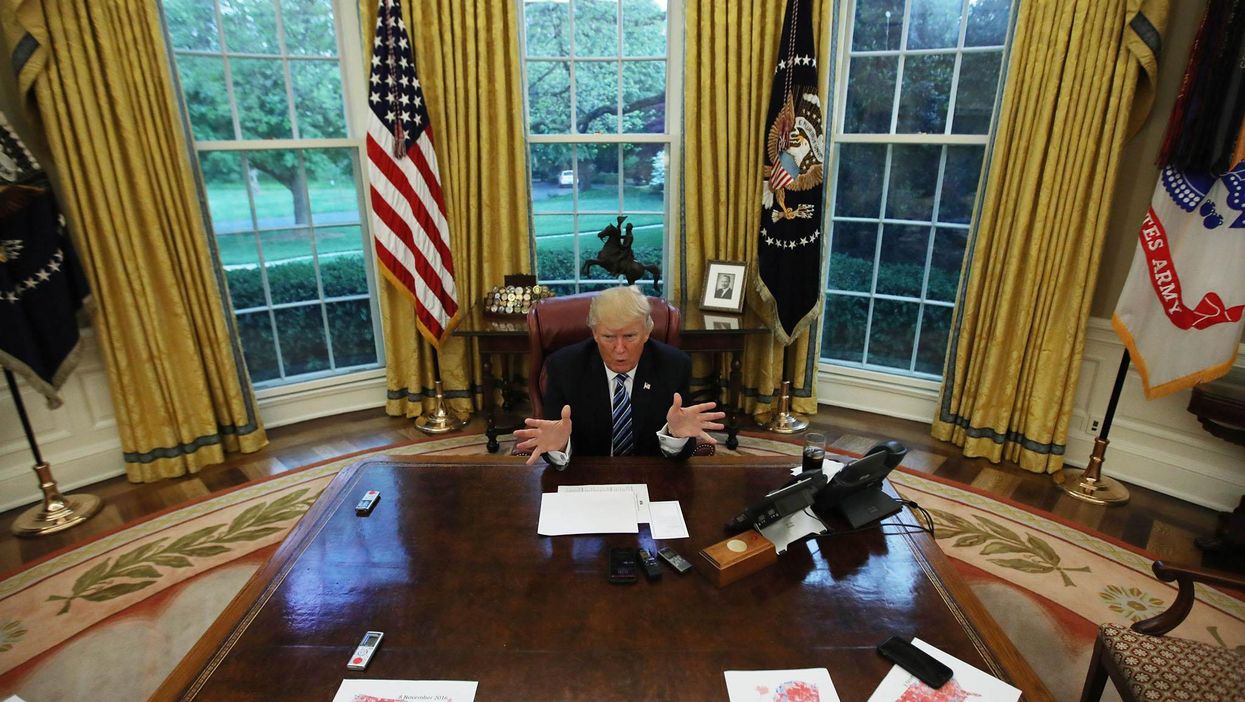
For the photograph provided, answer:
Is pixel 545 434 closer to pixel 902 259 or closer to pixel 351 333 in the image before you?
pixel 351 333

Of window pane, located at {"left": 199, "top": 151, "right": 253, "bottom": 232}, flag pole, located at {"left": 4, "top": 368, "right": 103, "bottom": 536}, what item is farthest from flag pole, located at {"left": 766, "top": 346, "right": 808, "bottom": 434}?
flag pole, located at {"left": 4, "top": 368, "right": 103, "bottom": 536}

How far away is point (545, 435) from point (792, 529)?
72cm

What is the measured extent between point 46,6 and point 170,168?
2.38ft

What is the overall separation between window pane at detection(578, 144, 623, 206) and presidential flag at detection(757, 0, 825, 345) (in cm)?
94

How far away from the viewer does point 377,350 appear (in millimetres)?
4125

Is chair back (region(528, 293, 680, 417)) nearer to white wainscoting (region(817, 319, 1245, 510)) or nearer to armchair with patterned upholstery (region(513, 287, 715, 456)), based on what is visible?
armchair with patterned upholstery (region(513, 287, 715, 456))

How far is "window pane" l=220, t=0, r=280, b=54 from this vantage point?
10.9ft

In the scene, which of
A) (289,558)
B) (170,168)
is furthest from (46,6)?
(289,558)

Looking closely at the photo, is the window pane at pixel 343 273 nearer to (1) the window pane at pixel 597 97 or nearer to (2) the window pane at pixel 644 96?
(1) the window pane at pixel 597 97

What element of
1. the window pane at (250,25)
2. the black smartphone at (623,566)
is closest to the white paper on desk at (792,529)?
the black smartphone at (623,566)

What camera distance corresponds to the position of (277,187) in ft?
11.8

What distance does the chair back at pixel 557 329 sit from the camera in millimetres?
2395

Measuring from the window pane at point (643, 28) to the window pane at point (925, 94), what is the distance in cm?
137

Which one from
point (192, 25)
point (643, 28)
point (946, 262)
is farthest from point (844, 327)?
point (192, 25)
